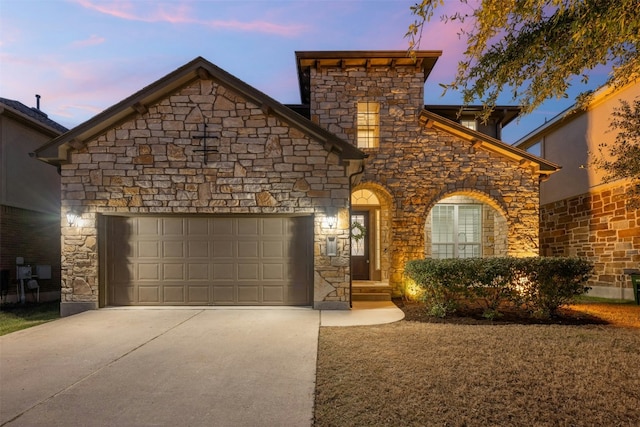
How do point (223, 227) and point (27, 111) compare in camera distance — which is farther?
point (27, 111)

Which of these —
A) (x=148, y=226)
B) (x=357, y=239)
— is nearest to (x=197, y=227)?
(x=148, y=226)

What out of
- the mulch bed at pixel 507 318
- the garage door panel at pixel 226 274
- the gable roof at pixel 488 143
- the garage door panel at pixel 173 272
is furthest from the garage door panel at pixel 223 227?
the gable roof at pixel 488 143

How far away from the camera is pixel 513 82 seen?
514 centimetres

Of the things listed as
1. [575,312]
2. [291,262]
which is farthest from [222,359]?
[575,312]

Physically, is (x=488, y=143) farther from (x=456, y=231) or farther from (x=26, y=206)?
(x=26, y=206)

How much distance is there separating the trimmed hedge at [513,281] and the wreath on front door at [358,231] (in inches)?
143

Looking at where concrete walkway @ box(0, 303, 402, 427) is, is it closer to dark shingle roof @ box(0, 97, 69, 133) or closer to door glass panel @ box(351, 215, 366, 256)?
door glass panel @ box(351, 215, 366, 256)

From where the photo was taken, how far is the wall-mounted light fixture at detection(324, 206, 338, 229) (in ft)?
27.8

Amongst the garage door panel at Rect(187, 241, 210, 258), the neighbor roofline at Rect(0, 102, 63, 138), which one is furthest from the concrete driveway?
the neighbor roofline at Rect(0, 102, 63, 138)

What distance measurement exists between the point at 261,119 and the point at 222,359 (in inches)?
221

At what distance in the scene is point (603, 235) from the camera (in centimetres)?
1191

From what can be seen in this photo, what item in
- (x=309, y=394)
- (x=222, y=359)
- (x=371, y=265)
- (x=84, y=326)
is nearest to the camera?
(x=309, y=394)

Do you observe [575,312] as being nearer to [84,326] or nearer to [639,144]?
[639,144]

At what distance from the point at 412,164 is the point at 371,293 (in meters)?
4.21
